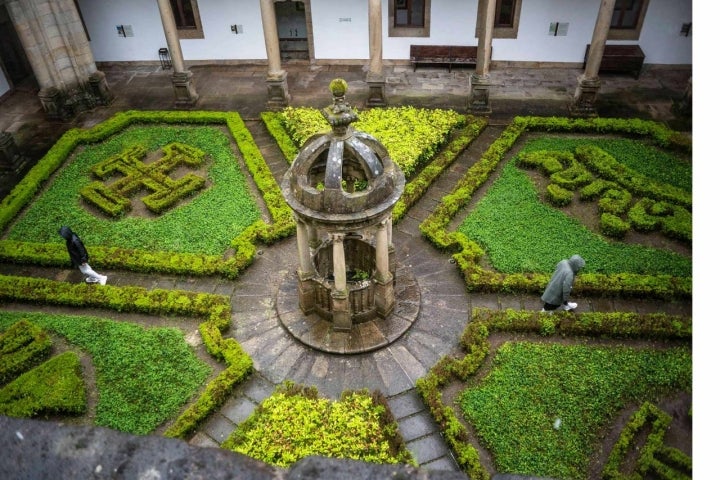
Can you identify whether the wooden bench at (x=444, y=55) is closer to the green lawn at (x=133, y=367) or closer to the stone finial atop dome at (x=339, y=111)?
the stone finial atop dome at (x=339, y=111)

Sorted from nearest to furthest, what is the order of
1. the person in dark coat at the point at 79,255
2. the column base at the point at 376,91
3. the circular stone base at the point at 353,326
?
the circular stone base at the point at 353,326 < the person in dark coat at the point at 79,255 < the column base at the point at 376,91

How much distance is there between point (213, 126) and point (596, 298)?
13283 millimetres

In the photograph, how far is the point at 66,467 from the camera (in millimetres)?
2143

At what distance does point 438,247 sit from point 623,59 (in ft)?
42.1

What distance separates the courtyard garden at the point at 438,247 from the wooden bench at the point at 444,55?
4.62 m

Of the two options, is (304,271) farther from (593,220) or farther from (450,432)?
(593,220)

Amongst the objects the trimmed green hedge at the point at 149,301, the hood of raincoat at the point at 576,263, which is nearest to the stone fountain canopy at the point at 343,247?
the trimmed green hedge at the point at 149,301

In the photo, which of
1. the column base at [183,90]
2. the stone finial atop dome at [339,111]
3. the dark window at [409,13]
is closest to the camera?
the stone finial atop dome at [339,111]

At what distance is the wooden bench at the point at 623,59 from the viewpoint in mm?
20000

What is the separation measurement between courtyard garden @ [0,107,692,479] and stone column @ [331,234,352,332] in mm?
1785

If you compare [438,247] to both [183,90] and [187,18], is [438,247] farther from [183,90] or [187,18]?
[187,18]

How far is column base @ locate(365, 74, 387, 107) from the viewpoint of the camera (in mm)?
18109

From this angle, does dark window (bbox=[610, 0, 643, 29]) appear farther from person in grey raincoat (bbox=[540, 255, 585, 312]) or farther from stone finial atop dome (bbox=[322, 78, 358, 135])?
stone finial atop dome (bbox=[322, 78, 358, 135])

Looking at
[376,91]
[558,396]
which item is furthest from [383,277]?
[376,91]
